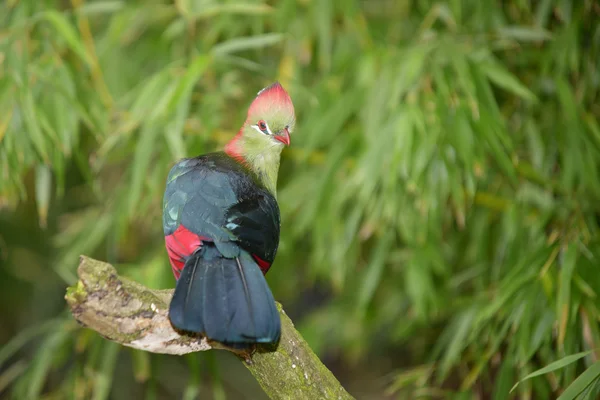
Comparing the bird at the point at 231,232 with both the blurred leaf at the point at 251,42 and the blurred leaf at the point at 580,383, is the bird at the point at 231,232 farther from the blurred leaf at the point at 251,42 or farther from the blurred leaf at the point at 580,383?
the blurred leaf at the point at 580,383

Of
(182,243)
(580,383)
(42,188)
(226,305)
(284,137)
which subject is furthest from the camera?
(42,188)

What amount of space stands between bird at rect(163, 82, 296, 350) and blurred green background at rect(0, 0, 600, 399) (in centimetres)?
42

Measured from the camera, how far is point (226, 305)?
1.59m

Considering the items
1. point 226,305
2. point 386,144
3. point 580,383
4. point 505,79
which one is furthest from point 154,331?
point 505,79

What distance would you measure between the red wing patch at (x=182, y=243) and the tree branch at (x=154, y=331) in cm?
12

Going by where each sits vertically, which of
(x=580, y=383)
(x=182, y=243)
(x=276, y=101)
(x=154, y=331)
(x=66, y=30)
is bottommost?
(x=580, y=383)

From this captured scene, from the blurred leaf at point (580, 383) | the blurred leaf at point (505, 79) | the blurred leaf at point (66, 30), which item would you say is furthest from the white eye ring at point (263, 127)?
the blurred leaf at point (580, 383)

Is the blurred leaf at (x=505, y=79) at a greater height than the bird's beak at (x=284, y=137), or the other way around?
the blurred leaf at (x=505, y=79)

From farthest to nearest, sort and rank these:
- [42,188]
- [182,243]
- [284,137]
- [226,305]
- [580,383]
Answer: [42,188], [284,137], [182,243], [580,383], [226,305]

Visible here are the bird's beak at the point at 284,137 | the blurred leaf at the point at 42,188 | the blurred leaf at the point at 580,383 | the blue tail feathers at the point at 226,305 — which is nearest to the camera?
the blue tail feathers at the point at 226,305

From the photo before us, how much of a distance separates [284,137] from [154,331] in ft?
2.47

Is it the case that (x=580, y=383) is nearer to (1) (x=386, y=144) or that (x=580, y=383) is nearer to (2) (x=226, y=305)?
(2) (x=226, y=305)

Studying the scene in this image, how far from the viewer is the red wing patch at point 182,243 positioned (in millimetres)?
1797

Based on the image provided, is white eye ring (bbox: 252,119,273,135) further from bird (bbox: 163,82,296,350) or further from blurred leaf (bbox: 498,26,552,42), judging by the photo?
blurred leaf (bbox: 498,26,552,42)
